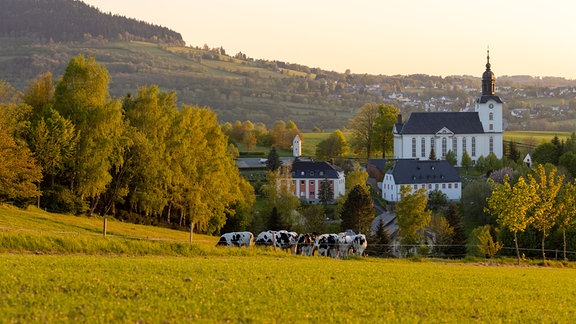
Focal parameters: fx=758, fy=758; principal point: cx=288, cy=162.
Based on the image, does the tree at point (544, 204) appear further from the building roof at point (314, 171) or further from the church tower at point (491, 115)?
the church tower at point (491, 115)

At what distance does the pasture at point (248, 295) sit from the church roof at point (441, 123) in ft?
326

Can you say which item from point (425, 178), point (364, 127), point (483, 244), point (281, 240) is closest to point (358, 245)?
point (281, 240)

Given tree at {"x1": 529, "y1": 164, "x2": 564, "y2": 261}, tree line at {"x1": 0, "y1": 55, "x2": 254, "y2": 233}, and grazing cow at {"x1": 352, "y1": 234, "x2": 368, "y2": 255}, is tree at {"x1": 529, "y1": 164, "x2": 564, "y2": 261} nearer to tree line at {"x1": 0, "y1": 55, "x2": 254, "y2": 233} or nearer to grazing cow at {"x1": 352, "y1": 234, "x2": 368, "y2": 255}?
grazing cow at {"x1": 352, "y1": 234, "x2": 368, "y2": 255}

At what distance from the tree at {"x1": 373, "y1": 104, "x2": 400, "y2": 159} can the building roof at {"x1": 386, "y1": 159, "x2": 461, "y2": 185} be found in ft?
78.4

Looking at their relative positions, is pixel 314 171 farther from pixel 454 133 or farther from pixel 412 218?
pixel 454 133

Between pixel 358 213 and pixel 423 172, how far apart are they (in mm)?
33232

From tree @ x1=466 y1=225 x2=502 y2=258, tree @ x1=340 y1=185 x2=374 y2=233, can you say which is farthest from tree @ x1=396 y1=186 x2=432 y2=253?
tree @ x1=466 y1=225 x2=502 y2=258

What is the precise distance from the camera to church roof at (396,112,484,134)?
122 m

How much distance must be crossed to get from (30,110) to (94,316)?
3373 centimetres

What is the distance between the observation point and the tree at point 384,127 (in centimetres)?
11912

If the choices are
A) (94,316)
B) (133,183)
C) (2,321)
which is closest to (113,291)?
(94,316)

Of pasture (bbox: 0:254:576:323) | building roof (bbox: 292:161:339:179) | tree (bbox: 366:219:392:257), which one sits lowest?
tree (bbox: 366:219:392:257)

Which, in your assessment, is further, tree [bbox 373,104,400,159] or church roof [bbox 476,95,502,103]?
church roof [bbox 476,95,502,103]

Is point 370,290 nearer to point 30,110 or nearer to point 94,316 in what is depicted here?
point 94,316
